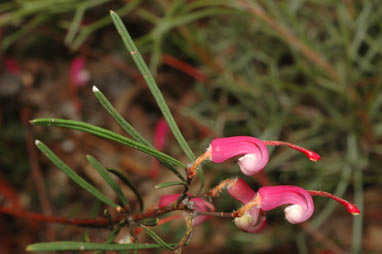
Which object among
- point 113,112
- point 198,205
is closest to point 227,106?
point 198,205

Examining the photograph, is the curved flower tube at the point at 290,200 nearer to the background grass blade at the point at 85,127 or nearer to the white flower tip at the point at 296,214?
the white flower tip at the point at 296,214

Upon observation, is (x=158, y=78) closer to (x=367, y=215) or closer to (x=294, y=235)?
(x=294, y=235)

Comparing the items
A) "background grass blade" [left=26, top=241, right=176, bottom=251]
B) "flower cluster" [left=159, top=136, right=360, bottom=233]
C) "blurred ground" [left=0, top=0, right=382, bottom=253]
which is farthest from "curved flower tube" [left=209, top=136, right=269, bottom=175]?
"blurred ground" [left=0, top=0, right=382, bottom=253]

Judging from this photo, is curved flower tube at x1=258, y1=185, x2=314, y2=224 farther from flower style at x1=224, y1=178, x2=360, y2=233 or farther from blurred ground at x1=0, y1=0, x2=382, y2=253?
blurred ground at x1=0, y1=0, x2=382, y2=253

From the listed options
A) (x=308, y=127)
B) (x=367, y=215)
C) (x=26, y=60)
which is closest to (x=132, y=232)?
(x=308, y=127)

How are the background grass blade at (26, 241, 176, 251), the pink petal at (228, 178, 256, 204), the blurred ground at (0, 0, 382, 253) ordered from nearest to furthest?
the background grass blade at (26, 241, 176, 251), the pink petal at (228, 178, 256, 204), the blurred ground at (0, 0, 382, 253)

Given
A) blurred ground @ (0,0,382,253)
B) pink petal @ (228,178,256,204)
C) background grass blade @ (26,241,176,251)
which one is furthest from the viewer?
blurred ground @ (0,0,382,253)
